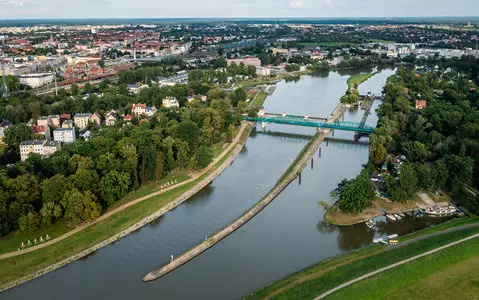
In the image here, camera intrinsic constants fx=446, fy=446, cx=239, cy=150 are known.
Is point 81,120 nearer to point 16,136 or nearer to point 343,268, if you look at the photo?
point 16,136

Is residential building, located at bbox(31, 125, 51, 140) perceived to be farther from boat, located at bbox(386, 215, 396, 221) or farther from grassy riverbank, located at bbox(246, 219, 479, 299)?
boat, located at bbox(386, 215, 396, 221)

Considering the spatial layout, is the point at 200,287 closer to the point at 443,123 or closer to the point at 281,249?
the point at 281,249

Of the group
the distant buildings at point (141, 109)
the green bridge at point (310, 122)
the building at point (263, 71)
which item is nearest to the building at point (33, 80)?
the distant buildings at point (141, 109)

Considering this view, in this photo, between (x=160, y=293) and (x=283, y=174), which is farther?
(x=283, y=174)

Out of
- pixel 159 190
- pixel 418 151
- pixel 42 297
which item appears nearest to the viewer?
pixel 42 297

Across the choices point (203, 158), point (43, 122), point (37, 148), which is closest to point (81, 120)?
point (43, 122)

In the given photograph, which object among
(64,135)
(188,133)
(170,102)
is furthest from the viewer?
(170,102)

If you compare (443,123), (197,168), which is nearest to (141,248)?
(197,168)
